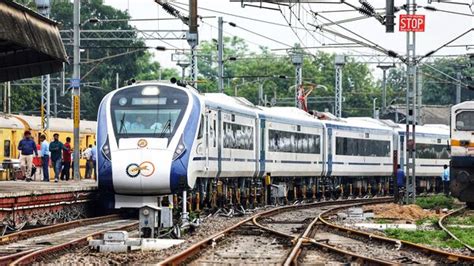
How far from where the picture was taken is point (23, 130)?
155 ft

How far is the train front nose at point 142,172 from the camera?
23.3 m

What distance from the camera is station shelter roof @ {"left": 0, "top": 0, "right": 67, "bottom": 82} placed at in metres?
19.5

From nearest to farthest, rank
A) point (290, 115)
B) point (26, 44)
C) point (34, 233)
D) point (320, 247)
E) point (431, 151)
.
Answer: point (320, 247) < point (26, 44) < point (34, 233) < point (290, 115) < point (431, 151)

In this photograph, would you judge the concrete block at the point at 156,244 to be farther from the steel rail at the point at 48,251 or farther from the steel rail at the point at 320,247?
the steel rail at the point at 320,247

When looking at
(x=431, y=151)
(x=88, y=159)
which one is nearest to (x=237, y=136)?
(x=88, y=159)

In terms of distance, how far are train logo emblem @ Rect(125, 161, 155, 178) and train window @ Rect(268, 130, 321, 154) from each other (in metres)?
13.1

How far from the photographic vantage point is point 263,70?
127500 millimetres

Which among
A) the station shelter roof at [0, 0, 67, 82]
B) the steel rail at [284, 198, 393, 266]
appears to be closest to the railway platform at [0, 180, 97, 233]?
the station shelter roof at [0, 0, 67, 82]

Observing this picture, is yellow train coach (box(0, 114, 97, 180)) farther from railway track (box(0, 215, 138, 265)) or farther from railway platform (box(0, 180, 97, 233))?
railway track (box(0, 215, 138, 265))

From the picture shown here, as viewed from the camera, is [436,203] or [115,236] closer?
[115,236]

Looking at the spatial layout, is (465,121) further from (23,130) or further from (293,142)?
(23,130)

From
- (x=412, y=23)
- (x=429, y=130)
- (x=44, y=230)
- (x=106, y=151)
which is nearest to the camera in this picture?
(x=44, y=230)

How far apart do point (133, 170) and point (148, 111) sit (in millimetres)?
1685

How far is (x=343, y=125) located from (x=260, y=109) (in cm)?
1148
